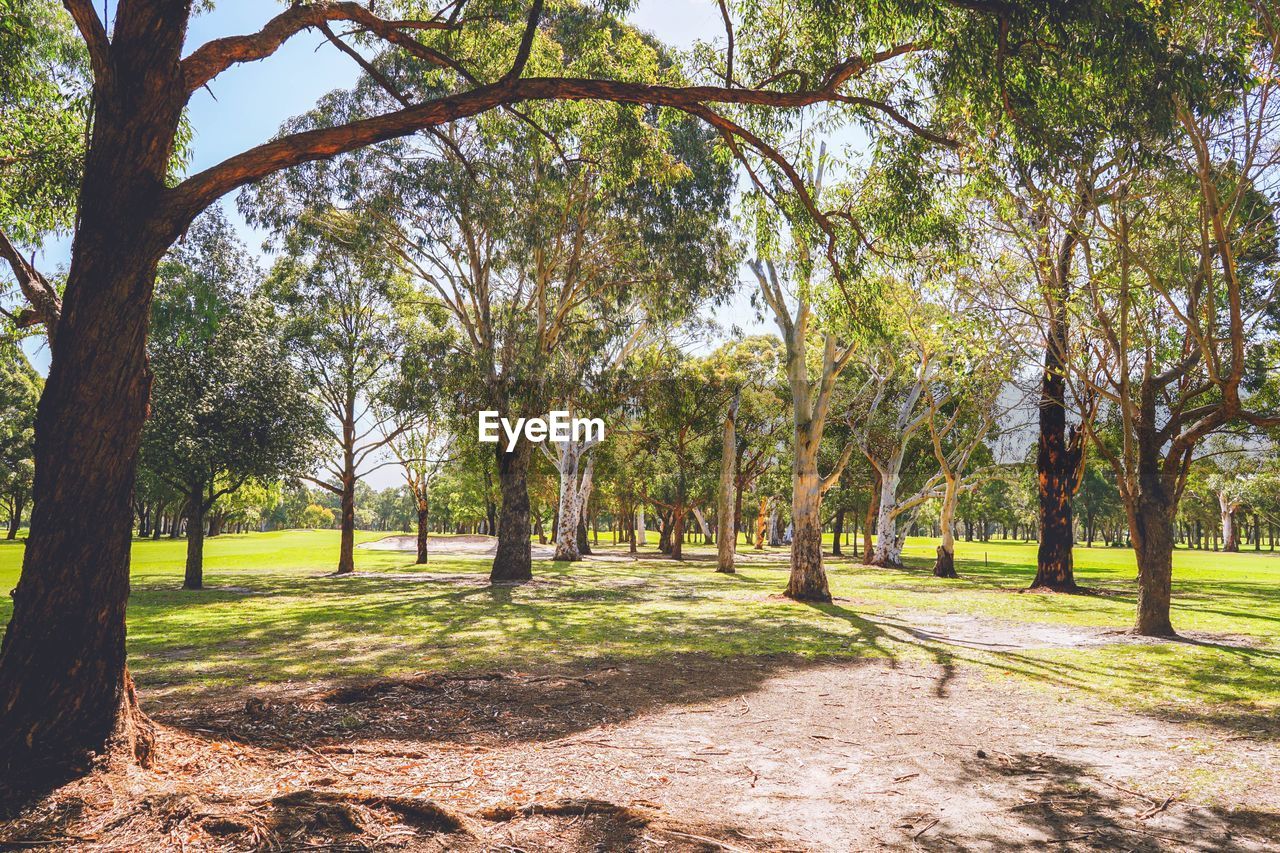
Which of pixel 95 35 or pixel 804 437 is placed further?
pixel 804 437

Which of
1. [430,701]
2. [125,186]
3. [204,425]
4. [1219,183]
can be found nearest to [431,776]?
[430,701]

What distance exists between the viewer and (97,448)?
4.38m

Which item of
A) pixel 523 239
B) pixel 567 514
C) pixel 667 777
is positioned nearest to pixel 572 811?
pixel 667 777

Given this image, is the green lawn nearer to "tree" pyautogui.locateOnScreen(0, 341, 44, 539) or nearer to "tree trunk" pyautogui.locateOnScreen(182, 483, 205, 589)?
"tree trunk" pyautogui.locateOnScreen(182, 483, 205, 589)

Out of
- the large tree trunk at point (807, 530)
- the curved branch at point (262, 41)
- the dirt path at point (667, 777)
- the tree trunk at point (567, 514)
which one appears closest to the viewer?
the dirt path at point (667, 777)

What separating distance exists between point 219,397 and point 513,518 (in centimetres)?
851

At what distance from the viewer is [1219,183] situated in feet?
34.0

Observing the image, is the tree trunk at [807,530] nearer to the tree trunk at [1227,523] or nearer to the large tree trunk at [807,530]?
the large tree trunk at [807,530]

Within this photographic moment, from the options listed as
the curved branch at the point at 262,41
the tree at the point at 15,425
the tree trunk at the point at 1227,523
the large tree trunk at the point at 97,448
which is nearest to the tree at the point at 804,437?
the curved branch at the point at 262,41

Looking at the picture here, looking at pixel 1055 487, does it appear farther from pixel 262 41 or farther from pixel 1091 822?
pixel 262 41

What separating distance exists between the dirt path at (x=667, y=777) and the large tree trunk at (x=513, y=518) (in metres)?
13.6

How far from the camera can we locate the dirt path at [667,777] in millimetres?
3719

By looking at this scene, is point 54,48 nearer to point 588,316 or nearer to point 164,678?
point 164,678

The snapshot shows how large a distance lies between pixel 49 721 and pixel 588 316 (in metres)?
21.6
